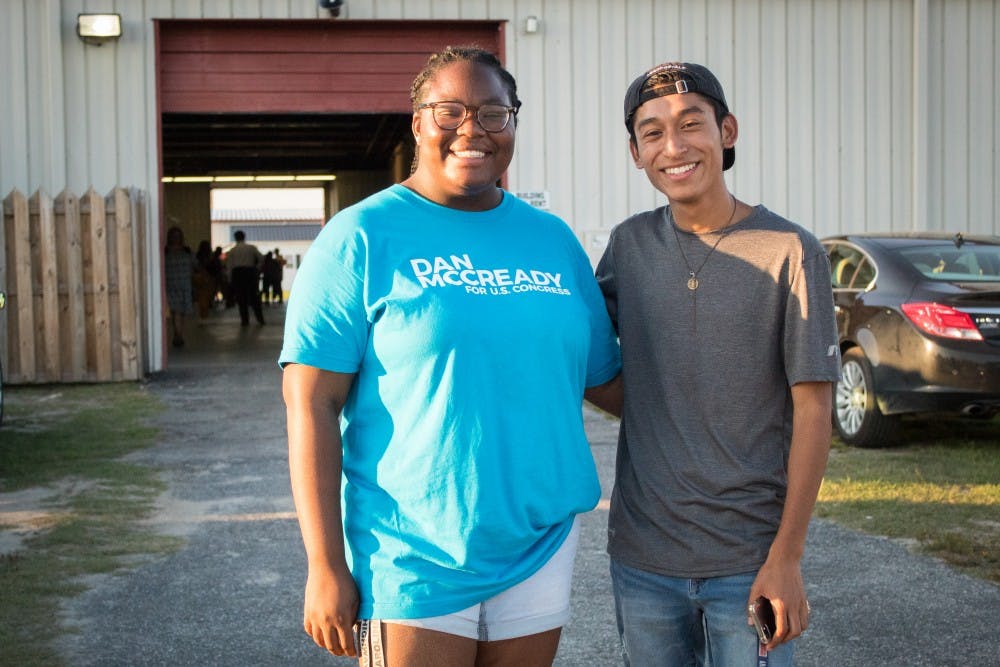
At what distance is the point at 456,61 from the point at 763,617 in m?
1.27

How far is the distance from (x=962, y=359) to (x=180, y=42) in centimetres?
997

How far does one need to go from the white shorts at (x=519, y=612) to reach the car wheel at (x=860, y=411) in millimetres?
6714

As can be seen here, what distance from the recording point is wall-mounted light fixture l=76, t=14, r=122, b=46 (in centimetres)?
1393

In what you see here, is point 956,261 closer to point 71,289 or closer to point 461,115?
point 461,115

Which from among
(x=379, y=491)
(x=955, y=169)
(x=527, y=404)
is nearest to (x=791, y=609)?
(x=527, y=404)

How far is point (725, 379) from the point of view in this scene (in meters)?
2.46

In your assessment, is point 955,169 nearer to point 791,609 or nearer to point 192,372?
point 192,372

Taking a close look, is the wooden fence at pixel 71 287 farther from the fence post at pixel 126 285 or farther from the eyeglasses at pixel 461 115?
the eyeglasses at pixel 461 115

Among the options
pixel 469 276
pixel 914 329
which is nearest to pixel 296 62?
pixel 914 329

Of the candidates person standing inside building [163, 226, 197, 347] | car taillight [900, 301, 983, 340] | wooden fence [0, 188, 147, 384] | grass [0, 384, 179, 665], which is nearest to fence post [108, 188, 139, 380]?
wooden fence [0, 188, 147, 384]

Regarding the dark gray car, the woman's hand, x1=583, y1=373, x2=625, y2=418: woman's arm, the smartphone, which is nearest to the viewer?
the woman's hand

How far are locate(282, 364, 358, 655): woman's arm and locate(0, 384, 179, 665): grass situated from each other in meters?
2.60

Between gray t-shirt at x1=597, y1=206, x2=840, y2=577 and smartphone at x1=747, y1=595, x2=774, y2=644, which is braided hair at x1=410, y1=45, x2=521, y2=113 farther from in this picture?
→ smartphone at x1=747, y1=595, x2=774, y2=644

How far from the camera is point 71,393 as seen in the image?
12.7m
